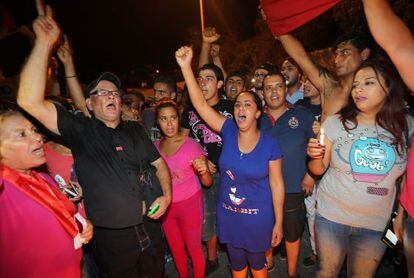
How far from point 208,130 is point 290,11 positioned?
1.85 metres

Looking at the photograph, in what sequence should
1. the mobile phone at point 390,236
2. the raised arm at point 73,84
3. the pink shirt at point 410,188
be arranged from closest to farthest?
the pink shirt at point 410,188 → the mobile phone at point 390,236 → the raised arm at point 73,84

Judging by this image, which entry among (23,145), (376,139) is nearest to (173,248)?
(23,145)

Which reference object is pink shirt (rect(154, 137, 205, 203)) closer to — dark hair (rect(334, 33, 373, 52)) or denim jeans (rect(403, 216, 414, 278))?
denim jeans (rect(403, 216, 414, 278))

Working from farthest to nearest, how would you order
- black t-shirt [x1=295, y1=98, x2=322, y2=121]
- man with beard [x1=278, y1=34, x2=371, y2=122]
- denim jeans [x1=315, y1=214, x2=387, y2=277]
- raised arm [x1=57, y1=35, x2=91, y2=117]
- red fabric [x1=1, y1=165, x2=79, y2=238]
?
black t-shirt [x1=295, y1=98, x2=322, y2=121] → man with beard [x1=278, y1=34, x2=371, y2=122] → raised arm [x1=57, y1=35, x2=91, y2=117] → denim jeans [x1=315, y1=214, x2=387, y2=277] → red fabric [x1=1, y1=165, x2=79, y2=238]

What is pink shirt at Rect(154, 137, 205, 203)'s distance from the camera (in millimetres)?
3779

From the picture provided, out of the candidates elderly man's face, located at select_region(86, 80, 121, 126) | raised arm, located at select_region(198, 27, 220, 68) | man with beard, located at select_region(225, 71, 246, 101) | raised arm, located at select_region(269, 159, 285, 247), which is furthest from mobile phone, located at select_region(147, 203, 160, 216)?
raised arm, located at select_region(198, 27, 220, 68)

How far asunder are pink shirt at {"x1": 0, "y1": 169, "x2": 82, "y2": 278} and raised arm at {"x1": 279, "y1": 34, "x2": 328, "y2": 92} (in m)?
3.37

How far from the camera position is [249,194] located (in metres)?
3.18

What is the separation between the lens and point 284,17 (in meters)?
3.42

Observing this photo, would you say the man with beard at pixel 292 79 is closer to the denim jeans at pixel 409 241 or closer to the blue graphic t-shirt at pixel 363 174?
the blue graphic t-shirt at pixel 363 174

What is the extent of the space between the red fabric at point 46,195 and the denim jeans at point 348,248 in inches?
91.3

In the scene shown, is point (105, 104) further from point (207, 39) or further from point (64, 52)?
point (207, 39)

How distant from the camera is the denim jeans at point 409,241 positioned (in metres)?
2.50

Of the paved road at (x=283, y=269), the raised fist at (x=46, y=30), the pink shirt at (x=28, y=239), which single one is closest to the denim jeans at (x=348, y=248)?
the paved road at (x=283, y=269)
